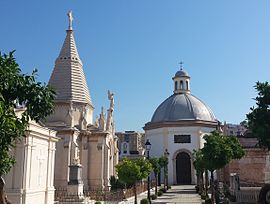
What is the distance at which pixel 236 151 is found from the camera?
2673 centimetres

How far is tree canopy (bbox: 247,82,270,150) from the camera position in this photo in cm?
1706

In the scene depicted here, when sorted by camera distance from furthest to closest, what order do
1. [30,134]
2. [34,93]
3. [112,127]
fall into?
[112,127]
[30,134]
[34,93]

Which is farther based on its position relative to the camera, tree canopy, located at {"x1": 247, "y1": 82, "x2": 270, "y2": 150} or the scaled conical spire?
the scaled conical spire

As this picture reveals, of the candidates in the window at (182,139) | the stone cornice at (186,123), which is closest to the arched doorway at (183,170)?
the window at (182,139)

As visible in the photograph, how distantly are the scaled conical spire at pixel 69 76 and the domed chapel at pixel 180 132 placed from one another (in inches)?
879

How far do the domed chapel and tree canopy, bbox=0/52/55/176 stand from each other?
47785 mm

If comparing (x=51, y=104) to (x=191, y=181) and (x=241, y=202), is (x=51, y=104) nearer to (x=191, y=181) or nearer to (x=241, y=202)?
(x=241, y=202)

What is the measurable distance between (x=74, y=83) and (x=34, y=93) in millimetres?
30132

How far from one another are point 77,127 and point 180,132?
93.6ft

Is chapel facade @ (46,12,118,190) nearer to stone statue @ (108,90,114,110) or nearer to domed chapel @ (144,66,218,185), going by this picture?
stone statue @ (108,90,114,110)

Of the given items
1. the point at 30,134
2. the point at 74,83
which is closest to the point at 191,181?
the point at 74,83

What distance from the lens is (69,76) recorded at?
42.1 m

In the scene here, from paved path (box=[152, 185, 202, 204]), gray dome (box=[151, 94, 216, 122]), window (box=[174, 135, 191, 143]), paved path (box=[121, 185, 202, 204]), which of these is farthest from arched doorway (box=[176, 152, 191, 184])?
paved path (box=[121, 185, 202, 204])

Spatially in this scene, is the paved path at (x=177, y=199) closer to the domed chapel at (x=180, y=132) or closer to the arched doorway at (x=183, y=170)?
the domed chapel at (x=180, y=132)
